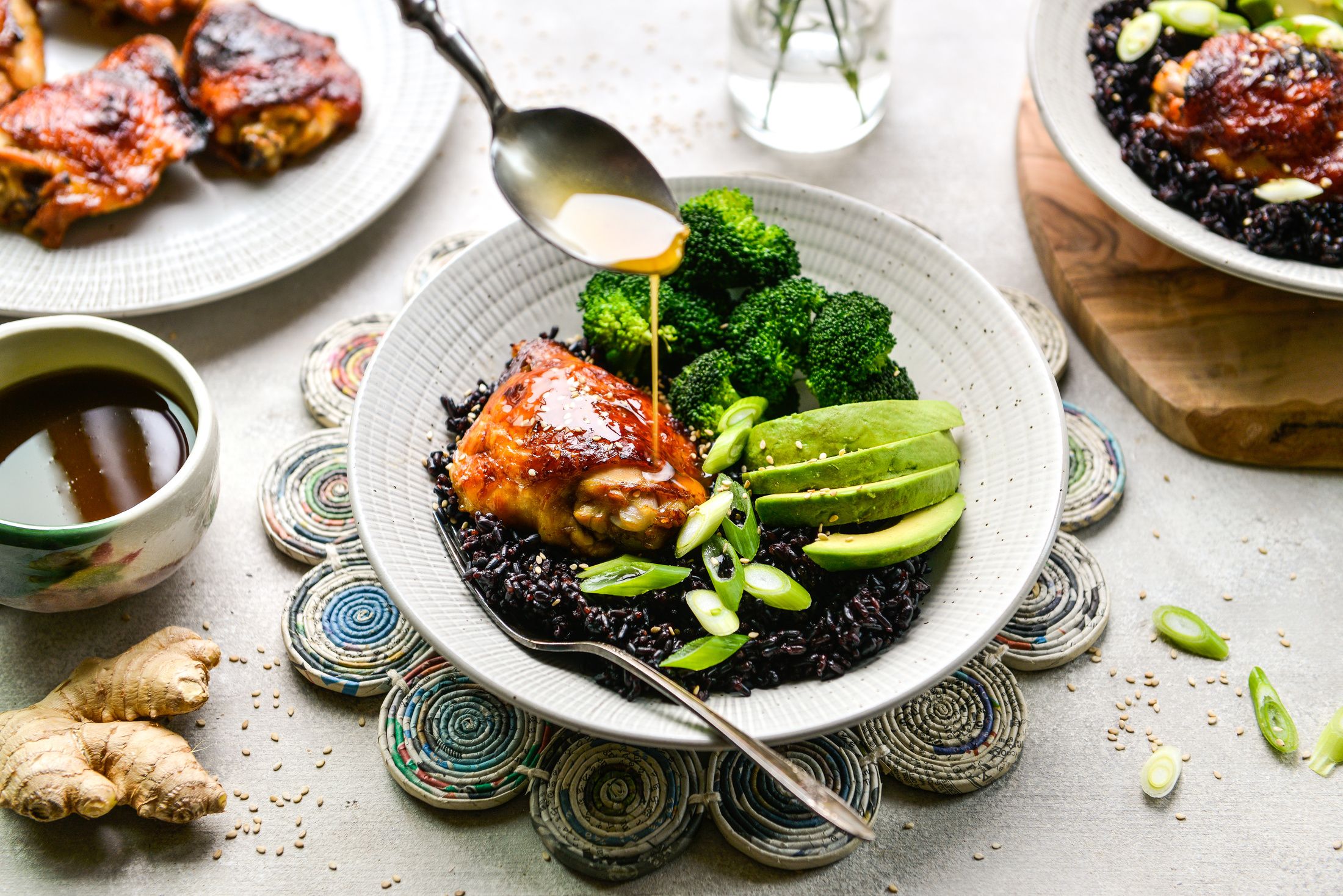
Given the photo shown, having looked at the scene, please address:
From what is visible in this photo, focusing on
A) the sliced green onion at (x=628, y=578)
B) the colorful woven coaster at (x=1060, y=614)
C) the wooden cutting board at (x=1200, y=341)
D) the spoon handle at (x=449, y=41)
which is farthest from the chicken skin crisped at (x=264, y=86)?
the colorful woven coaster at (x=1060, y=614)

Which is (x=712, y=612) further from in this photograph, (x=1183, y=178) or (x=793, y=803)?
(x=1183, y=178)

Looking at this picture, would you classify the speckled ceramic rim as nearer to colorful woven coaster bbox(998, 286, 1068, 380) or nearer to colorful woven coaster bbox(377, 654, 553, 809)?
colorful woven coaster bbox(377, 654, 553, 809)

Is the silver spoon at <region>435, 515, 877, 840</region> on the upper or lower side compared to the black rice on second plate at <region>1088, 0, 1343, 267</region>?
lower

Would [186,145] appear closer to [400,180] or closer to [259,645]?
[400,180]

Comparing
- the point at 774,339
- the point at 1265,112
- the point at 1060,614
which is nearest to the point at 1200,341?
the point at 1265,112

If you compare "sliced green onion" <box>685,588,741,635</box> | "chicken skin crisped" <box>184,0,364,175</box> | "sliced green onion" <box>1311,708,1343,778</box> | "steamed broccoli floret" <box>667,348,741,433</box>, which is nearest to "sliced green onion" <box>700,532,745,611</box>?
"sliced green onion" <box>685,588,741,635</box>

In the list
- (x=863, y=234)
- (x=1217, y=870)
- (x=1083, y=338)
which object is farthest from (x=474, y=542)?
(x=1083, y=338)
